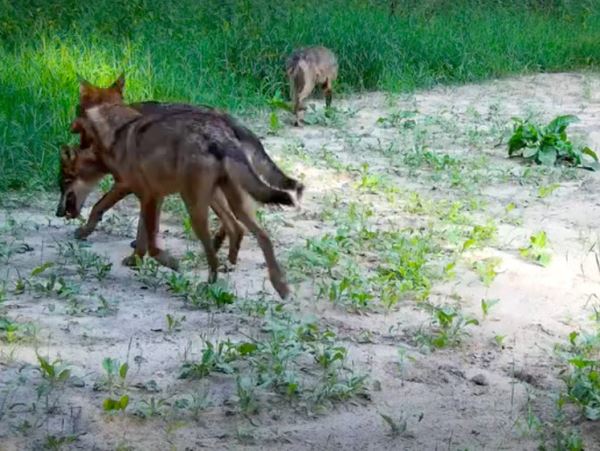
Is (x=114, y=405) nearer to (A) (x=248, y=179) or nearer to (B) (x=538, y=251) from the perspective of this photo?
(A) (x=248, y=179)

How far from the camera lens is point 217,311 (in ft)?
19.7

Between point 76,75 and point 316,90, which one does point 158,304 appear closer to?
point 76,75

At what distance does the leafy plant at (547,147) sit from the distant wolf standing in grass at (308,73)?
2334 mm

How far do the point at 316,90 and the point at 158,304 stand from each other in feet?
24.2

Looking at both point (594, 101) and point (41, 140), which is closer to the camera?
point (41, 140)

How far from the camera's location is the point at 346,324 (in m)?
5.99

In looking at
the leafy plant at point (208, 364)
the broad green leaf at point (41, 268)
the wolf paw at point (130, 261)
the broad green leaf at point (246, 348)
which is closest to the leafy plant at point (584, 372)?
the broad green leaf at point (246, 348)

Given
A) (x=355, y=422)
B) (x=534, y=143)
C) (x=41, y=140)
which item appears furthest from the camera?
(x=534, y=143)

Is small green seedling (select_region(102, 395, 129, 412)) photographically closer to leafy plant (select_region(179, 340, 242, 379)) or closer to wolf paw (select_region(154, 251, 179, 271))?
leafy plant (select_region(179, 340, 242, 379))

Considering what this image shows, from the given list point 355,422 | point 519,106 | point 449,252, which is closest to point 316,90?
point 519,106

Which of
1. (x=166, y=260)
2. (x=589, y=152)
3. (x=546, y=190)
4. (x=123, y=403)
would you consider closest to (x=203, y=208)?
Result: (x=166, y=260)

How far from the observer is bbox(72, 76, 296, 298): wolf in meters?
6.13

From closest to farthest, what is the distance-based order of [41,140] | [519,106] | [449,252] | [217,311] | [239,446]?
[239,446], [217,311], [449,252], [41,140], [519,106]

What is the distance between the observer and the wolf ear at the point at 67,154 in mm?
7371
